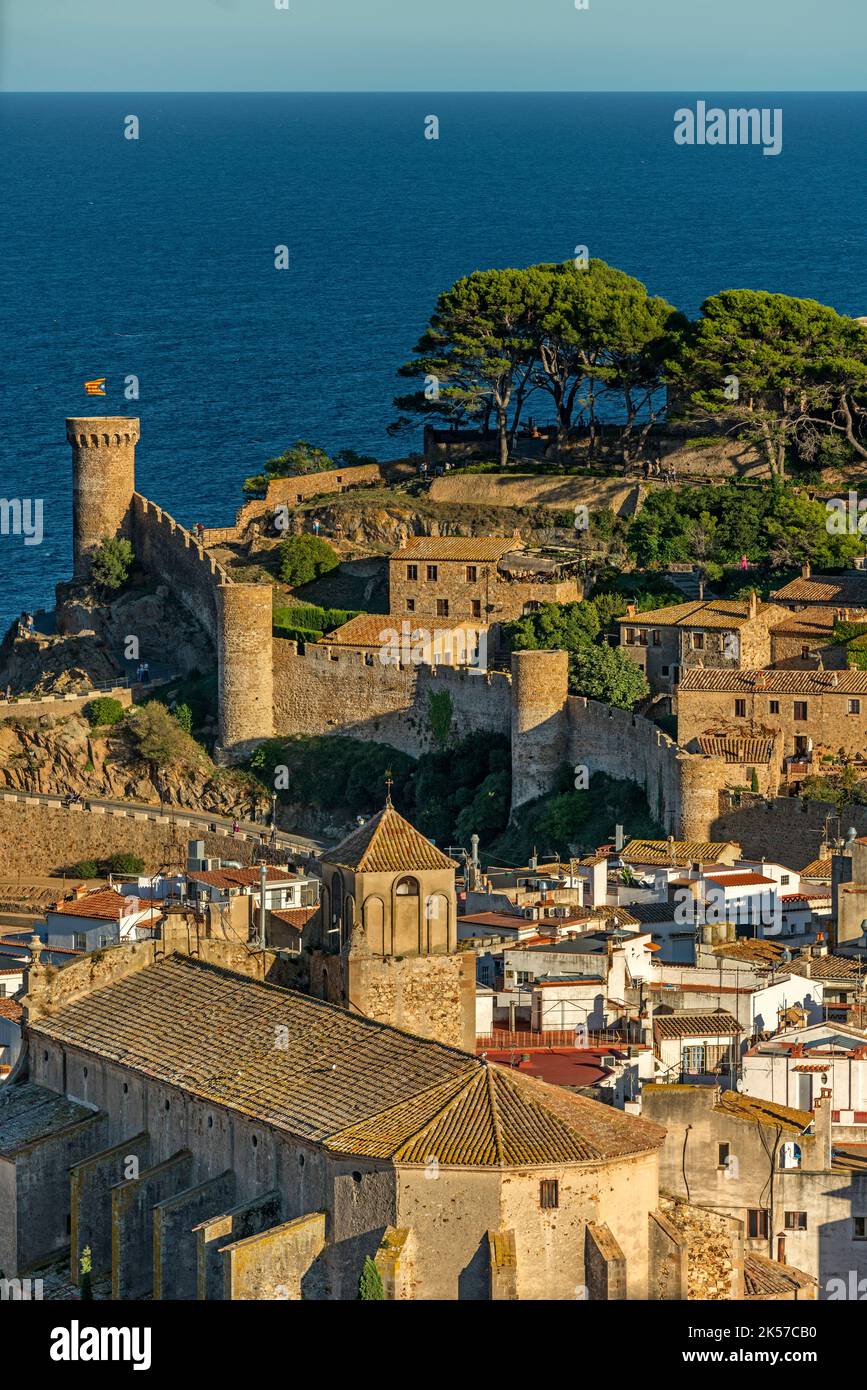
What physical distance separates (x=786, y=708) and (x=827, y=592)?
5.67 m

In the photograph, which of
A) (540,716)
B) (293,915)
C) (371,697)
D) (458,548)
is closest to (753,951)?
(293,915)

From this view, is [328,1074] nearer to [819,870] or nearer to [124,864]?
[819,870]

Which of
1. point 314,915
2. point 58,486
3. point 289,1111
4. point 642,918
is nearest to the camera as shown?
point 289,1111

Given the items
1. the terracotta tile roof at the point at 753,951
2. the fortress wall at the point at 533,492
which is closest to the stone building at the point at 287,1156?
the terracotta tile roof at the point at 753,951

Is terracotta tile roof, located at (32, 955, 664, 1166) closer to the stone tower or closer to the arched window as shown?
the stone tower

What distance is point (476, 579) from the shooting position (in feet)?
228

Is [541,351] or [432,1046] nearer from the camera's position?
[432,1046]

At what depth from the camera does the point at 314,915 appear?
41.2 m

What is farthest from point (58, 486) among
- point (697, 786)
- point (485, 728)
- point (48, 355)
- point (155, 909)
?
point (155, 909)

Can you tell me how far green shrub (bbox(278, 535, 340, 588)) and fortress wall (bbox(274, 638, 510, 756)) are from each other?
2.45 meters

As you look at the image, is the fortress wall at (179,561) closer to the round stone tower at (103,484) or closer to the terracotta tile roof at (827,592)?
the round stone tower at (103,484)

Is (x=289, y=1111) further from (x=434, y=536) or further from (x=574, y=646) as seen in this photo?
(x=434, y=536)

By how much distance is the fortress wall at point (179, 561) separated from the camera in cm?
7369

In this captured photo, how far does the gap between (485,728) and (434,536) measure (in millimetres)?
5981
